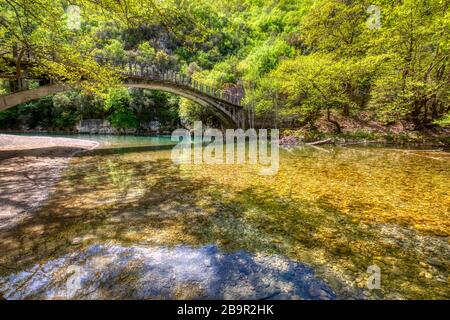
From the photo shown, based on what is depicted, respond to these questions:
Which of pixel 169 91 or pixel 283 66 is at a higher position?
pixel 283 66

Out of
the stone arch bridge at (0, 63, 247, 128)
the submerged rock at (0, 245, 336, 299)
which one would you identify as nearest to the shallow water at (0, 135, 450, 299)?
the submerged rock at (0, 245, 336, 299)

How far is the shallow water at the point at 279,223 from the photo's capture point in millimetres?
2252

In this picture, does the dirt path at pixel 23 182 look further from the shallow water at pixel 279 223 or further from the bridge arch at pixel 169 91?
the bridge arch at pixel 169 91

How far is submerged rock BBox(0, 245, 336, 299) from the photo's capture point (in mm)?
1886

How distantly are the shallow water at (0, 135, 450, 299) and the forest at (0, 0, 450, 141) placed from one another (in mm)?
3663

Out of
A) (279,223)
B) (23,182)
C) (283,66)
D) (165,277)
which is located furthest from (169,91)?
(165,277)

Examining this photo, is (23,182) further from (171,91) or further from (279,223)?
(171,91)

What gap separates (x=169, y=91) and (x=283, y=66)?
10274 mm

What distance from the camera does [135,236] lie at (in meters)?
2.92

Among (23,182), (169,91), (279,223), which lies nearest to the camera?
(279,223)

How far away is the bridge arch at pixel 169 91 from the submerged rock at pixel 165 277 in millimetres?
13675

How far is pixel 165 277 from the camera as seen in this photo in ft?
6.95

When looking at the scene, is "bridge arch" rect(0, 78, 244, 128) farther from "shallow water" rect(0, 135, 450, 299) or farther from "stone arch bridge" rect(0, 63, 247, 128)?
"shallow water" rect(0, 135, 450, 299)
